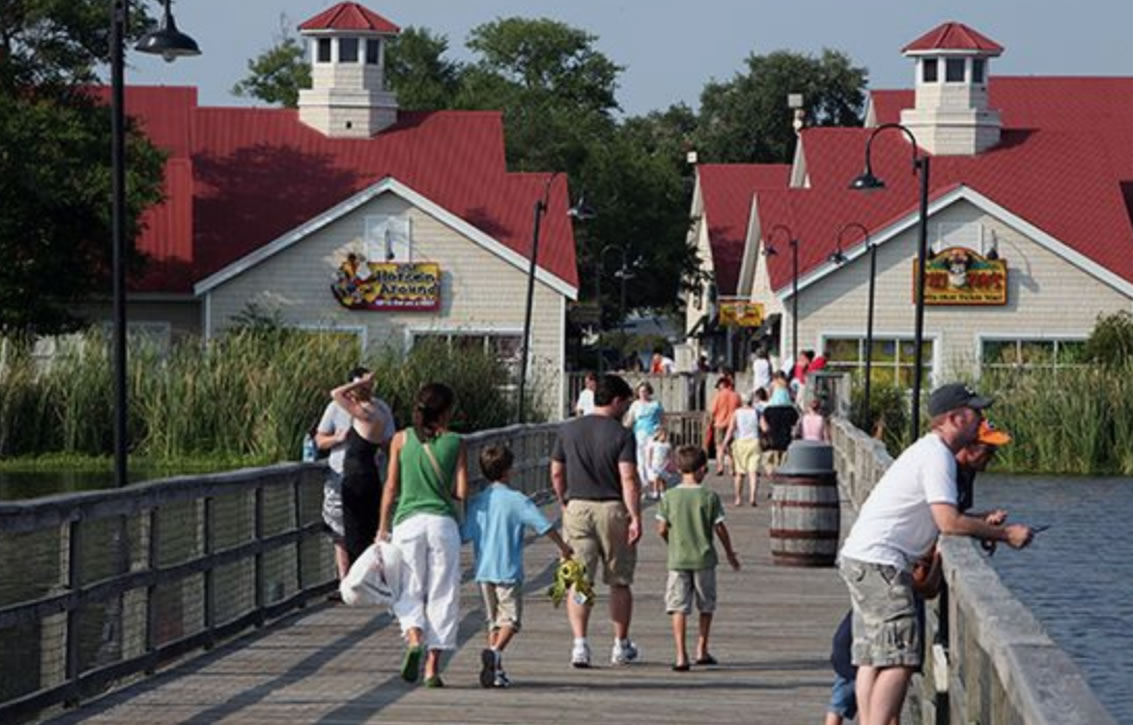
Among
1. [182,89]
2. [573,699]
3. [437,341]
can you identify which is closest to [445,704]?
[573,699]

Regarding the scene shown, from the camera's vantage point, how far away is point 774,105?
124 metres

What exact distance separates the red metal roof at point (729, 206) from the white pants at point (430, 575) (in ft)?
223

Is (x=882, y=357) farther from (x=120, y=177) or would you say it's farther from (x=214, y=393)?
(x=120, y=177)

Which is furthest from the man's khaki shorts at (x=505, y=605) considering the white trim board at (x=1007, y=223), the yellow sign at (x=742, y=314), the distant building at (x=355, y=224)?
the yellow sign at (x=742, y=314)

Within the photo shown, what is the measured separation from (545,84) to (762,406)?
75683mm

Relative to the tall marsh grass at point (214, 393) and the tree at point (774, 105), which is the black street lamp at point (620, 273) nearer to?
the tall marsh grass at point (214, 393)

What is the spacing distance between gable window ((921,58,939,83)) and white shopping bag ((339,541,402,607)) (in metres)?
59.0

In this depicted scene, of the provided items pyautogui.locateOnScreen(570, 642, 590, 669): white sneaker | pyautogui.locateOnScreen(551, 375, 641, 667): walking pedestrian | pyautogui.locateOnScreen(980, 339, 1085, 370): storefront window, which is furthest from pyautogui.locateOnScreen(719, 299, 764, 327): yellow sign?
pyautogui.locateOnScreen(551, 375, 641, 667): walking pedestrian

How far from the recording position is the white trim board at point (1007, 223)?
2574 inches

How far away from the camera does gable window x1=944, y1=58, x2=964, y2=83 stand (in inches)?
2800

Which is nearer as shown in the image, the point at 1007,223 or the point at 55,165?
the point at 55,165

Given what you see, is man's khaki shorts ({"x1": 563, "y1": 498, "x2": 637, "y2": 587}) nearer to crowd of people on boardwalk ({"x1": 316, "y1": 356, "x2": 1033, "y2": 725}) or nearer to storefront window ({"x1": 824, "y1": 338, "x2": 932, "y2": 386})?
crowd of people on boardwalk ({"x1": 316, "y1": 356, "x2": 1033, "y2": 725})

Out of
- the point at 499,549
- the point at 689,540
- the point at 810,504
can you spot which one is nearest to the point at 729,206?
the point at 810,504

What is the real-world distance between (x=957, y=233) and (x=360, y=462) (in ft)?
162
